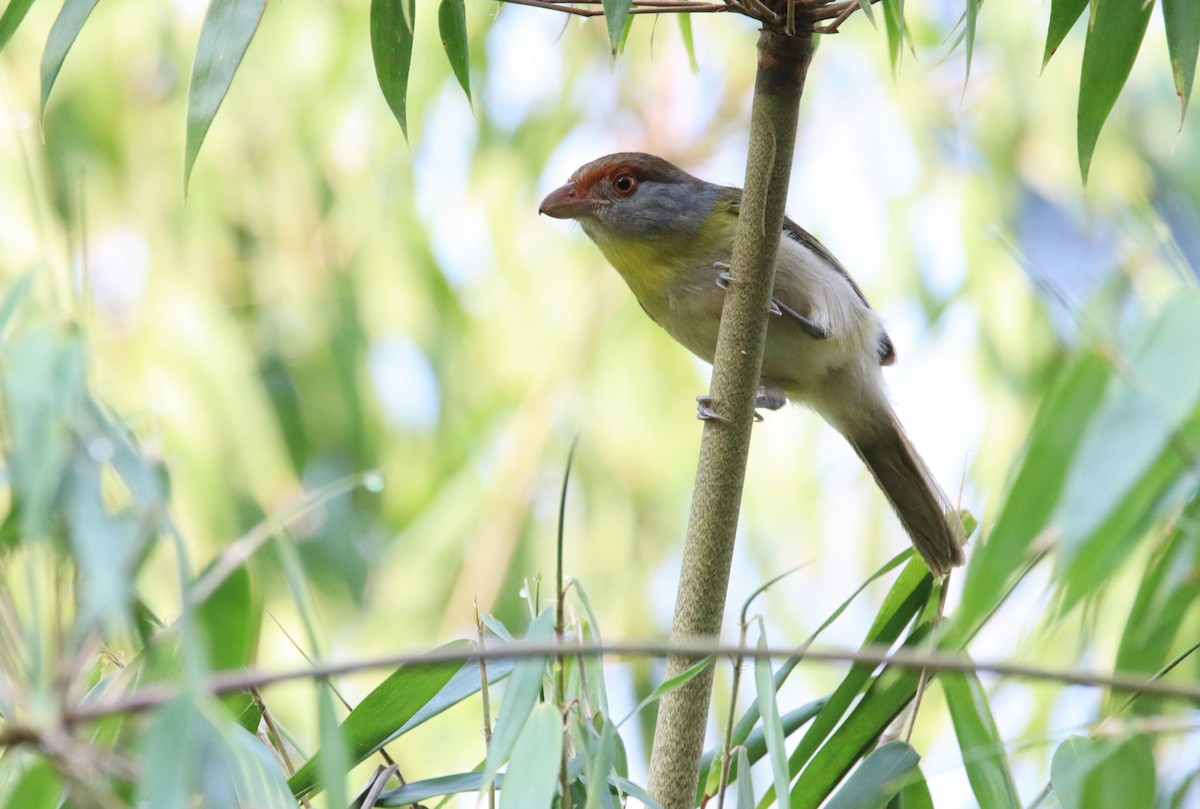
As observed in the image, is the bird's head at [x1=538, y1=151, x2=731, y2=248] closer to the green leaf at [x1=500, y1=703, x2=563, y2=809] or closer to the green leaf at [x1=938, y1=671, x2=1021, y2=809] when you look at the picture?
the green leaf at [x1=938, y1=671, x2=1021, y2=809]

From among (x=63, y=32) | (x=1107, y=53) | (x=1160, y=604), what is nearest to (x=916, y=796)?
(x=1160, y=604)

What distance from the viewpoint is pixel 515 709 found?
1696mm

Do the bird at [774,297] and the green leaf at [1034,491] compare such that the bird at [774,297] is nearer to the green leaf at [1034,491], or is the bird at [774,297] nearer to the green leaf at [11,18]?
the green leaf at [11,18]

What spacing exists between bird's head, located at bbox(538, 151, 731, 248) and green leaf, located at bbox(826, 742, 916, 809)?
2019 mm

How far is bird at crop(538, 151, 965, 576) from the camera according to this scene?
3.77 m

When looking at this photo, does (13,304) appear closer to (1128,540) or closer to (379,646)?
(1128,540)

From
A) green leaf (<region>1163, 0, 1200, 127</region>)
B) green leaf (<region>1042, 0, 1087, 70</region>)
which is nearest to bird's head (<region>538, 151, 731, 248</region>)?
green leaf (<region>1042, 0, 1087, 70</region>)

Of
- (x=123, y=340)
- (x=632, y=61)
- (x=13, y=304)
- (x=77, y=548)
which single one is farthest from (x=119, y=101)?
(x=77, y=548)

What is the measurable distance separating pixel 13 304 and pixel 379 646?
3989mm

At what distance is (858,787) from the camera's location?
2.05 meters

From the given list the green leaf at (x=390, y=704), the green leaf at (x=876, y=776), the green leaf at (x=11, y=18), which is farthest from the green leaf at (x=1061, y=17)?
the green leaf at (x=11, y=18)

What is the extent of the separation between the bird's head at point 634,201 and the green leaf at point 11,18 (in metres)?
2.05

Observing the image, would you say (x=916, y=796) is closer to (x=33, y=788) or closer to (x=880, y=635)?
(x=880, y=635)

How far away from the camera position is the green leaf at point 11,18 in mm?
2021
